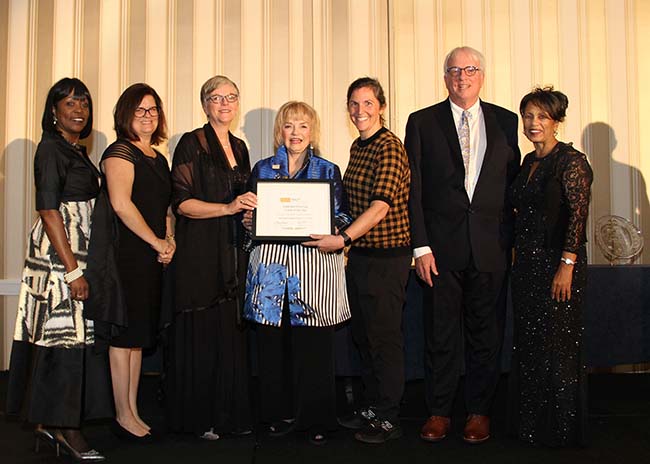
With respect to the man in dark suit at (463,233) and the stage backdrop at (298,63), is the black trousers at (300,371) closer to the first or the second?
the man in dark suit at (463,233)

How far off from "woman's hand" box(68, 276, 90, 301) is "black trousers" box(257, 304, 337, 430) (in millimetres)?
781

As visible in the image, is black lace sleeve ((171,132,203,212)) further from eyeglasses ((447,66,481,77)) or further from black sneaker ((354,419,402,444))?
black sneaker ((354,419,402,444))

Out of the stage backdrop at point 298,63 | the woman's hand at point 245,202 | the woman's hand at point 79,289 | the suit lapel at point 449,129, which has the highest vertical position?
the stage backdrop at point 298,63

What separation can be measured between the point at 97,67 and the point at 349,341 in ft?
9.56

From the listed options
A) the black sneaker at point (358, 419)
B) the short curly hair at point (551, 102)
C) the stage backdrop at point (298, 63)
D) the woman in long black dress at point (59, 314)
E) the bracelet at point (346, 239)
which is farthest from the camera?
the stage backdrop at point (298, 63)

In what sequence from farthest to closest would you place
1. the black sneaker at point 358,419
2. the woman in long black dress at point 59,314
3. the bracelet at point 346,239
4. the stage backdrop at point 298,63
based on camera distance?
1. the stage backdrop at point 298,63
2. the black sneaker at point 358,419
3. the bracelet at point 346,239
4. the woman in long black dress at point 59,314

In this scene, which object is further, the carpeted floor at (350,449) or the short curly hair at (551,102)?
the short curly hair at (551,102)

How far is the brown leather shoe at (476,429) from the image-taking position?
9.37 ft

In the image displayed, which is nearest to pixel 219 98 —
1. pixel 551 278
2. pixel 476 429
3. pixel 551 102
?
pixel 551 102

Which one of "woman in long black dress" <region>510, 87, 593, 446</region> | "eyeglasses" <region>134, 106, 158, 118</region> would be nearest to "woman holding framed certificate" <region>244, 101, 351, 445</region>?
"eyeglasses" <region>134, 106, 158, 118</region>

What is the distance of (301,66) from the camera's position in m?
4.70

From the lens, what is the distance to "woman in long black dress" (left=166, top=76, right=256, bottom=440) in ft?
9.30

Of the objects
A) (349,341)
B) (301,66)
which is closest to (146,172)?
(349,341)

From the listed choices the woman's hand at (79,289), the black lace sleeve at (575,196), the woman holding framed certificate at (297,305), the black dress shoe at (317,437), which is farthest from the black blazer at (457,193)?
the woman's hand at (79,289)
